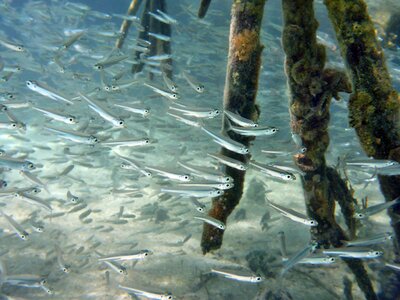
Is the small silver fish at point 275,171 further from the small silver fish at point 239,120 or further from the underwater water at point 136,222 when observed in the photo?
the small silver fish at point 239,120

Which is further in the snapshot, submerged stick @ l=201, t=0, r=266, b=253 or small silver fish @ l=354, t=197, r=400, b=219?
submerged stick @ l=201, t=0, r=266, b=253

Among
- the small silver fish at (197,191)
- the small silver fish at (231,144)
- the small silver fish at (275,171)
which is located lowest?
→ the small silver fish at (197,191)

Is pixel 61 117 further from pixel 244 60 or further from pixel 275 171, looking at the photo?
pixel 275 171

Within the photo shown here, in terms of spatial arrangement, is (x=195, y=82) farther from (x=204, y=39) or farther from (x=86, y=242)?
(x=204, y=39)

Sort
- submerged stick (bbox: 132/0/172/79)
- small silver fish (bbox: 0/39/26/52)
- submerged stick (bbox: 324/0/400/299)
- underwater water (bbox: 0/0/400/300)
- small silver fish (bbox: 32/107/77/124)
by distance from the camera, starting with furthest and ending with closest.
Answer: submerged stick (bbox: 132/0/172/79) < small silver fish (bbox: 0/39/26/52) < small silver fish (bbox: 32/107/77/124) < underwater water (bbox: 0/0/400/300) < submerged stick (bbox: 324/0/400/299)

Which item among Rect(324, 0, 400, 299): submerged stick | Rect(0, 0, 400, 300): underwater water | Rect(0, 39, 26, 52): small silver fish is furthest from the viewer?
Rect(0, 39, 26, 52): small silver fish

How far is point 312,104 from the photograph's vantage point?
15.6ft

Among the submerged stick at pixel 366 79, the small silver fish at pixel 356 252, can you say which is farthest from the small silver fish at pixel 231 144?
the small silver fish at pixel 356 252

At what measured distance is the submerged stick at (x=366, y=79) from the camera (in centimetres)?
383

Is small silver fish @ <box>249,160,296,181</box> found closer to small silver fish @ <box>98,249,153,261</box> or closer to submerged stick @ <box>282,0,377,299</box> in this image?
submerged stick @ <box>282,0,377,299</box>

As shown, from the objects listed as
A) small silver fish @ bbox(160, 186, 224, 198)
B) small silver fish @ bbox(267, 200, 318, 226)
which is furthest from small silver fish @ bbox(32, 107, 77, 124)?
small silver fish @ bbox(267, 200, 318, 226)

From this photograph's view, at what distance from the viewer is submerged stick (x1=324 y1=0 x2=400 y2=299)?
383cm

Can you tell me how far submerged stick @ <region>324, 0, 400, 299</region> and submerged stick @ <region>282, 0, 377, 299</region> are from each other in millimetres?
554

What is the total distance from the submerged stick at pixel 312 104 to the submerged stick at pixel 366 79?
1.82 ft
